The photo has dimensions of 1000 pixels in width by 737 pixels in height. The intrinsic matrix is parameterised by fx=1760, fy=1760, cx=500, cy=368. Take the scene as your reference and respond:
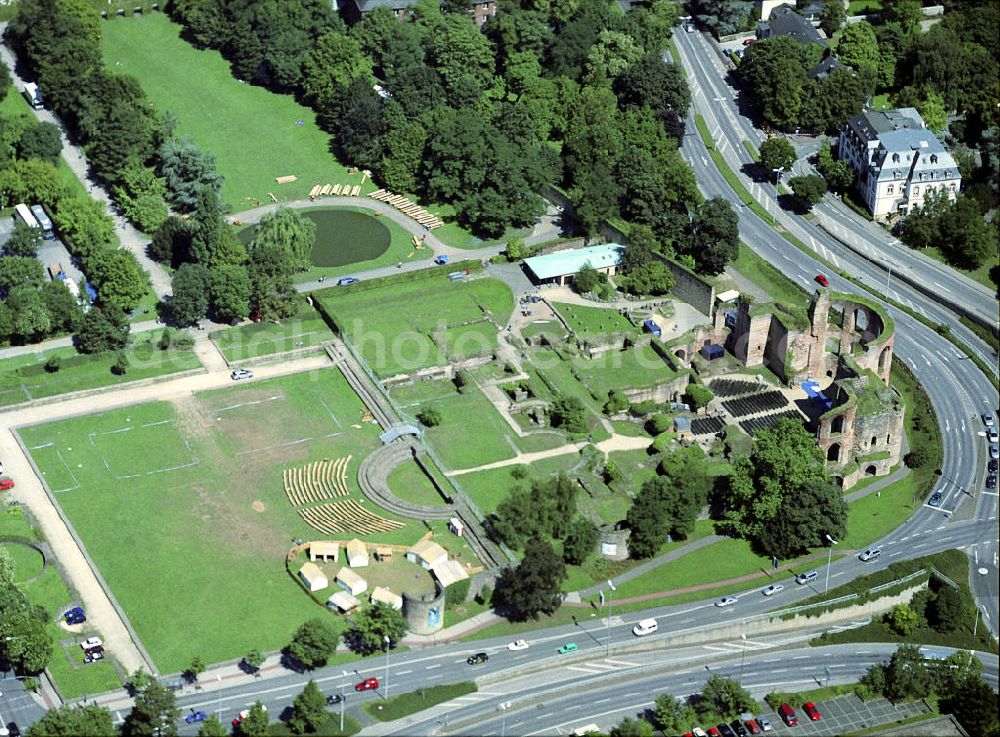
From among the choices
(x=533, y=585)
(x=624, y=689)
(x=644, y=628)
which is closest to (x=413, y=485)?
(x=533, y=585)

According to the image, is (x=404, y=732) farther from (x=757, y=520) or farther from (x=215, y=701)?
(x=757, y=520)

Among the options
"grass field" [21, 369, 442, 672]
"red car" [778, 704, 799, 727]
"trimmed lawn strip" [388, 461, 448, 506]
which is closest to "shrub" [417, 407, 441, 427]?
"grass field" [21, 369, 442, 672]

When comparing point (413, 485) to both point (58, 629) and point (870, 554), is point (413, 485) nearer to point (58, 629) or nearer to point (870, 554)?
point (58, 629)

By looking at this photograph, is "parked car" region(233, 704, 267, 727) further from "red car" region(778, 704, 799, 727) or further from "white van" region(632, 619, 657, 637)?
"red car" region(778, 704, 799, 727)

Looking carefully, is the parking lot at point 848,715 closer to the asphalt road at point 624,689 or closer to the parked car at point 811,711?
the parked car at point 811,711

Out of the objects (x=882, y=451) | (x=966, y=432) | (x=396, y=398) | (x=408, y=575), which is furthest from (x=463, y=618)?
(x=966, y=432)

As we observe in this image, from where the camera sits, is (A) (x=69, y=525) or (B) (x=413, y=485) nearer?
(A) (x=69, y=525)
